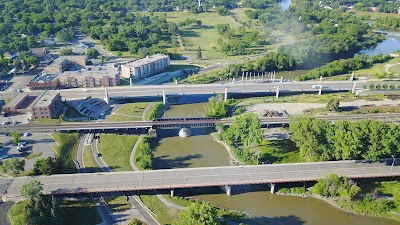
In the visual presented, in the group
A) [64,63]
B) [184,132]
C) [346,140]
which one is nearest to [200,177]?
[184,132]

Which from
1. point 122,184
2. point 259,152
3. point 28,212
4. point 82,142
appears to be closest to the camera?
point 28,212

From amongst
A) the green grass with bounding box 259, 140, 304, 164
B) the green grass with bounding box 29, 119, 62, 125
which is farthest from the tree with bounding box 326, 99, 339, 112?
the green grass with bounding box 29, 119, 62, 125

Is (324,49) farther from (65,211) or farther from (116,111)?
(65,211)

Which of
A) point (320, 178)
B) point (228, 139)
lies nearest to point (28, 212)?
point (228, 139)

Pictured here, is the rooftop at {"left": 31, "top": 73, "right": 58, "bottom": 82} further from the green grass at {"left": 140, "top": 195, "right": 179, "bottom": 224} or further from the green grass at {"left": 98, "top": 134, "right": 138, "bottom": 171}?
the green grass at {"left": 140, "top": 195, "right": 179, "bottom": 224}

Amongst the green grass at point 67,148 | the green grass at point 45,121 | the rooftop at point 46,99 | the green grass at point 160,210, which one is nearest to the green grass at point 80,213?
the green grass at point 160,210

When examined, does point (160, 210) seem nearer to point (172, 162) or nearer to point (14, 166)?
point (172, 162)

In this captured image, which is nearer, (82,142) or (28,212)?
(28,212)
